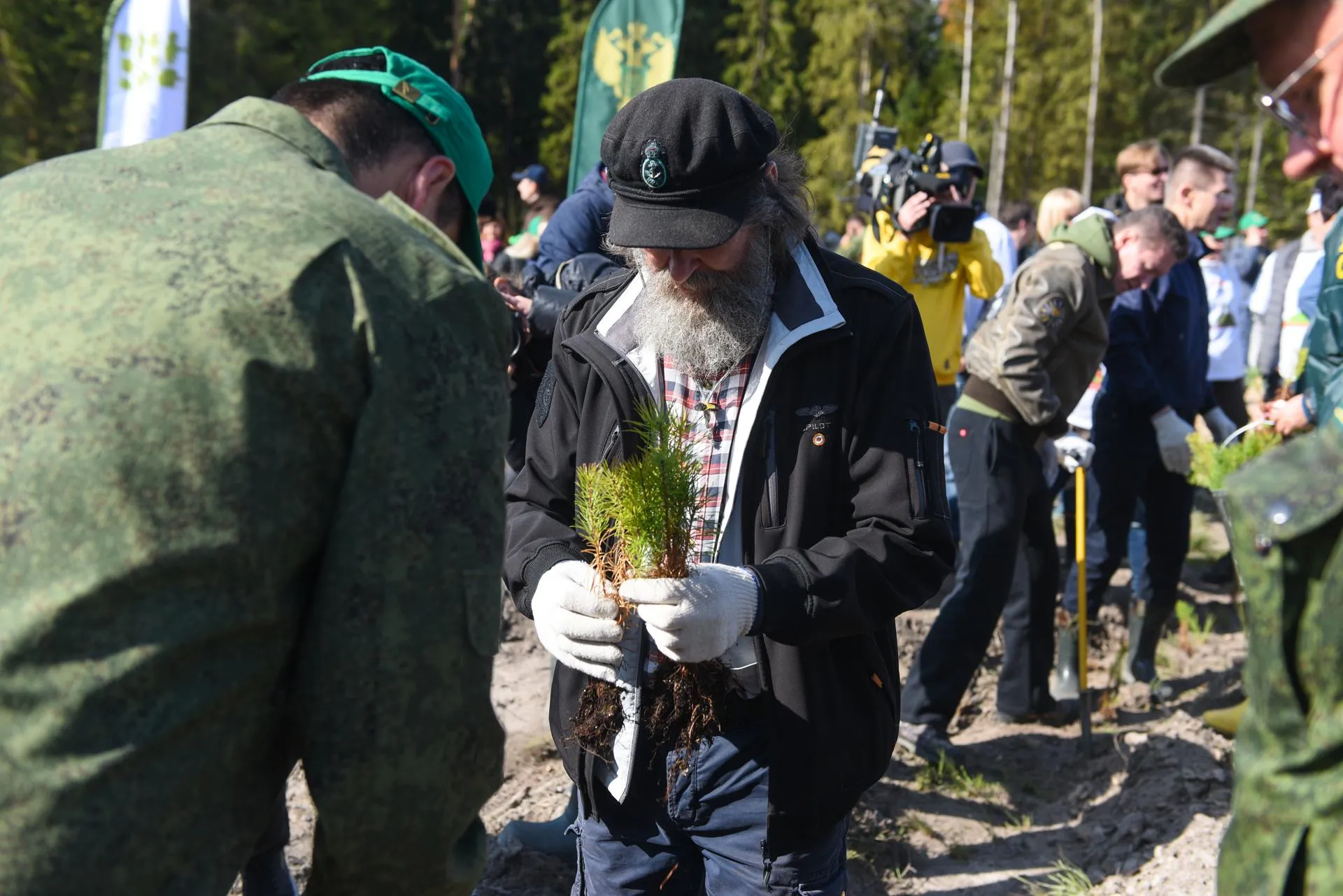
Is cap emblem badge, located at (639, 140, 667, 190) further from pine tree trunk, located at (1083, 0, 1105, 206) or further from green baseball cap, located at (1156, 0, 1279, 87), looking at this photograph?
pine tree trunk, located at (1083, 0, 1105, 206)

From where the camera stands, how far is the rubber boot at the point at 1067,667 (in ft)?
17.7

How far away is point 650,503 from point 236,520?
89cm

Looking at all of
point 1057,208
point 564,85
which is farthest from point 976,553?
point 564,85

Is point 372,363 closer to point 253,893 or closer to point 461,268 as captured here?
point 461,268

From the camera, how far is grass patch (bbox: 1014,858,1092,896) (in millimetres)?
3678

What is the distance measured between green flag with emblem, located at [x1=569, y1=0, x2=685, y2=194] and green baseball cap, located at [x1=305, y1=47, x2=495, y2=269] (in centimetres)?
596

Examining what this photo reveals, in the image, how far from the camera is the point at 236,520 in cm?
127

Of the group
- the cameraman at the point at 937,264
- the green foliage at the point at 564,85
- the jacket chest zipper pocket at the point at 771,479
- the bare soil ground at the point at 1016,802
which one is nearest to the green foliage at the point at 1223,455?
the bare soil ground at the point at 1016,802

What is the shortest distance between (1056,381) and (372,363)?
3.92m

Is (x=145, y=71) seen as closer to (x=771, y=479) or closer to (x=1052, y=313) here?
(x=1052, y=313)

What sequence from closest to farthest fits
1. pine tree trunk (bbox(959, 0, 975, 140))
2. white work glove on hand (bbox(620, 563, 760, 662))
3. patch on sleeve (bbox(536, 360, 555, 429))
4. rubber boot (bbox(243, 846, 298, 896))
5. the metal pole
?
white work glove on hand (bbox(620, 563, 760, 662)) → patch on sleeve (bbox(536, 360, 555, 429)) → rubber boot (bbox(243, 846, 298, 896)) → the metal pole → pine tree trunk (bbox(959, 0, 975, 140))

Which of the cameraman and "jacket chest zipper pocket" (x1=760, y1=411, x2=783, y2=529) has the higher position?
the cameraman

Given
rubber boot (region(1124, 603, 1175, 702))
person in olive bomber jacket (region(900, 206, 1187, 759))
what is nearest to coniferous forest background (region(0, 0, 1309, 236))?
rubber boot (region(1124, 603, 1175, 702))

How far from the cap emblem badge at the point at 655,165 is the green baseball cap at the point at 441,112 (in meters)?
0.34
